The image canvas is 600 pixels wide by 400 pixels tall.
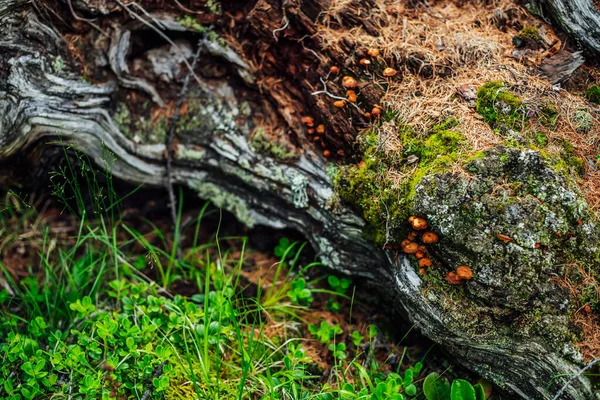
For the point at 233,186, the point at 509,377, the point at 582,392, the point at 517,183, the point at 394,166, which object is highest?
the point at 517,183

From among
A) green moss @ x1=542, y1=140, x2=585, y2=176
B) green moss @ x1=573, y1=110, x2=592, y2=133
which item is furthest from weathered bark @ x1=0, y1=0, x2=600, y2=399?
green moss @ x1=542, y1=140, x2=585, y2=176

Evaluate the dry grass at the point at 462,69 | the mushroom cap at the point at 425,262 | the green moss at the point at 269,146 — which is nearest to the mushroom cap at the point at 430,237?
the mushroom cap at the point at 425,262

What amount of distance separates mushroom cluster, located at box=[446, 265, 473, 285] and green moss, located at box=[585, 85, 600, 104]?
1532 millimetres

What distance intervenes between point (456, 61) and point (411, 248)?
1416 millimetres

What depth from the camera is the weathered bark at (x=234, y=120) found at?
3.45 metres

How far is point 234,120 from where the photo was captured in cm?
384

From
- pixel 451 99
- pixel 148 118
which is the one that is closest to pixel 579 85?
pixel 451 99

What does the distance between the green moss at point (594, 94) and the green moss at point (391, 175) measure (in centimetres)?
106

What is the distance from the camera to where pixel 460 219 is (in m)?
2.82

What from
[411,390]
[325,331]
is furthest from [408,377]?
[325,331]

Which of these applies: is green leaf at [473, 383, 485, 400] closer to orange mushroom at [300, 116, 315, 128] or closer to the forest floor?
the forest floor

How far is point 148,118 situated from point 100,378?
2.00 meters

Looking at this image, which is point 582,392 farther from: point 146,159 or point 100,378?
point 146,159

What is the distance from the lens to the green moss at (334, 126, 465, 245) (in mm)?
2961
